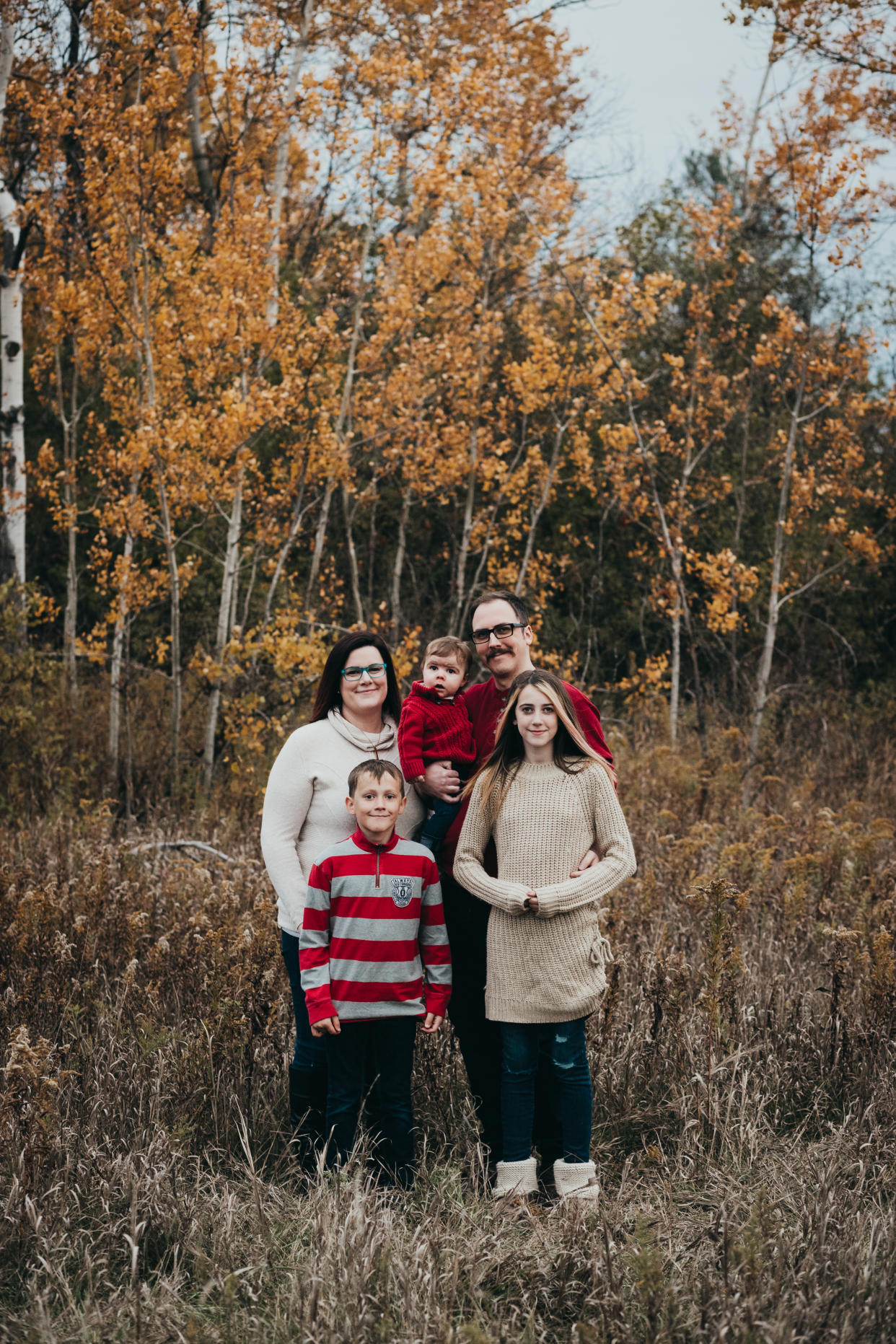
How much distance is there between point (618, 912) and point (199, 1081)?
208 cm

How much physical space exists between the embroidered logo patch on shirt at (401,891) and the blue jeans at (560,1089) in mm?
421

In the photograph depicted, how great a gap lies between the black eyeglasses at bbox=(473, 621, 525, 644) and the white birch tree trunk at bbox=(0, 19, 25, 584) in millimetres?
6247

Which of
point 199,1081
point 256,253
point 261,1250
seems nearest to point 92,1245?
point 261,1250

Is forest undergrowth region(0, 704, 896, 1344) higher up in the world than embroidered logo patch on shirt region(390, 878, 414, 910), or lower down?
lower down

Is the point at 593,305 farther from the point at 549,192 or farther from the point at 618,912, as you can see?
the point at 618,912

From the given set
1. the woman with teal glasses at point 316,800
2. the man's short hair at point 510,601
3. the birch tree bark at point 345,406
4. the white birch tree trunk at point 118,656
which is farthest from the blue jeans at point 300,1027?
the birch tree bark at point 345,406

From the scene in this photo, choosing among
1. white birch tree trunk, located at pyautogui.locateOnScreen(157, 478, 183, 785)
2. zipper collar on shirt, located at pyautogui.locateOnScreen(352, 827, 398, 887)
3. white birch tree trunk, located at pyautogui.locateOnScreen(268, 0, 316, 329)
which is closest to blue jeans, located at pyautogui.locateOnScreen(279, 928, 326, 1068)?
zipper collar on shirt, located at pyautogui.locateOnScreen(352, 827, 398, 887)

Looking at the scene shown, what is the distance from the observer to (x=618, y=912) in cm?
471

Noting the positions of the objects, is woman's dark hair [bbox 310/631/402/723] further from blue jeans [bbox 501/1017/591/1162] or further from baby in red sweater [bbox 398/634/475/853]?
blue jeans [bbox 501/1017/591/1162]

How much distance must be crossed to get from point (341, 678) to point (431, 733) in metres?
0.31

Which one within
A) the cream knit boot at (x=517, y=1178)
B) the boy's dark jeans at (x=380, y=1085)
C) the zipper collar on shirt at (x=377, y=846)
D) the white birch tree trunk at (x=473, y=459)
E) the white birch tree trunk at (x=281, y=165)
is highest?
the white birch tree trunk at (x=281, y=165)

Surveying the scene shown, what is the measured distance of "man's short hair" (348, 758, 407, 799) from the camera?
110 inches

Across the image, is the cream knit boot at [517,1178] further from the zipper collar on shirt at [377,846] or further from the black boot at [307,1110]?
the zipper collar on shirt at [377,846]

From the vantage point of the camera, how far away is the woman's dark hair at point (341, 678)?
3.06 meters
